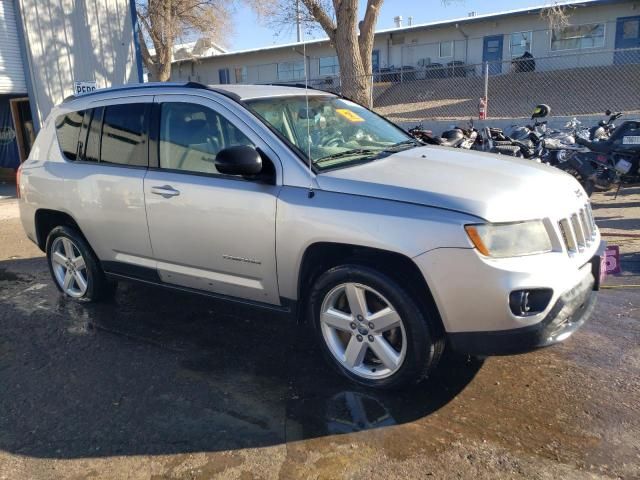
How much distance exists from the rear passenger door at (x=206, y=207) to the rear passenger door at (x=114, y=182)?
5.8 inches

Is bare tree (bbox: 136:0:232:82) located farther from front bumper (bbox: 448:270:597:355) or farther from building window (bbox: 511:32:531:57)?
front bumper (bbox: 448:270:597:355)

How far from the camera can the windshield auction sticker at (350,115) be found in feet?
14.4

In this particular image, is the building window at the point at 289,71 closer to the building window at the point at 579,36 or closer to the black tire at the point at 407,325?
the building window at the point at 579,36

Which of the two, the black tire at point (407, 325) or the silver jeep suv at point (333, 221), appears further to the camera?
Result: the black tire at point (407, 325)

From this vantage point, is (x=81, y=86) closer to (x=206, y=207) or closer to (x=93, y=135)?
(x=93, y=135)

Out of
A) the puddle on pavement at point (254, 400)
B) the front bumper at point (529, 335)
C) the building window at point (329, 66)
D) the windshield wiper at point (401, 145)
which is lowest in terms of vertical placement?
the puddle on pavement at point (254, 400)

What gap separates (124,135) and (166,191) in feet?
2.60

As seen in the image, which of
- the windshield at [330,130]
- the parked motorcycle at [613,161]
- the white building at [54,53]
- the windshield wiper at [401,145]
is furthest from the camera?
the white building at [54,53]

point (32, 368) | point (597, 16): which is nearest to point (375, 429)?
point (32, 368)

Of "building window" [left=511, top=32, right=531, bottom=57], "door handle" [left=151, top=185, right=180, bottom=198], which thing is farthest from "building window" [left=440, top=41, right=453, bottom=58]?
"door handle" [left=151, top=185, right=180, bottom=198]

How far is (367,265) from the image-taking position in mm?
3324

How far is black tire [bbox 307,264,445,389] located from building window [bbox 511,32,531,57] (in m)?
29.2

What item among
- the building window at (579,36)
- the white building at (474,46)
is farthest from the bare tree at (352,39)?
the building window at (579,36)

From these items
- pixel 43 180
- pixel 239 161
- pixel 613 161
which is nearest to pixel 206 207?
pixel 239 161
